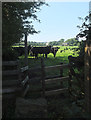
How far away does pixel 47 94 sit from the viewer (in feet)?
16.0

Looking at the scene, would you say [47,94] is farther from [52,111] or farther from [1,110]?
[1,110]

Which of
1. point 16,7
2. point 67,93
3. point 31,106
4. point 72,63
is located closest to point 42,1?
point 16,7

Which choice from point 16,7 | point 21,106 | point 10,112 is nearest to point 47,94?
point 21,106

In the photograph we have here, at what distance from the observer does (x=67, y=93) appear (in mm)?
5426

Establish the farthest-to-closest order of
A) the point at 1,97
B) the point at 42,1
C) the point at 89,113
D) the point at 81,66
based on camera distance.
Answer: the point at 42,1, the point at 81,66, the point at 1,97, the point at 89,113

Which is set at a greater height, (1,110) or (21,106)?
(21,106)

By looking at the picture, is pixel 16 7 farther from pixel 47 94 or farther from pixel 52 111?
pixel 52 111

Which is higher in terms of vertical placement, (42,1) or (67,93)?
(42,1)

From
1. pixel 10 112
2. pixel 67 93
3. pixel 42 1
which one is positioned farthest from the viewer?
pixel 42 1

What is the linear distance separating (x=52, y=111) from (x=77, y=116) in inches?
35.8

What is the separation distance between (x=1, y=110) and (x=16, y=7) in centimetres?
538

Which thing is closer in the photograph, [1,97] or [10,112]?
[10,112]

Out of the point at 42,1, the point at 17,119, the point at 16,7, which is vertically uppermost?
the point at 42,1

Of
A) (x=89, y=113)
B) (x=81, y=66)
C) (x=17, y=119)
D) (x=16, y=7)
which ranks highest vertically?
(x=16, y=7)
